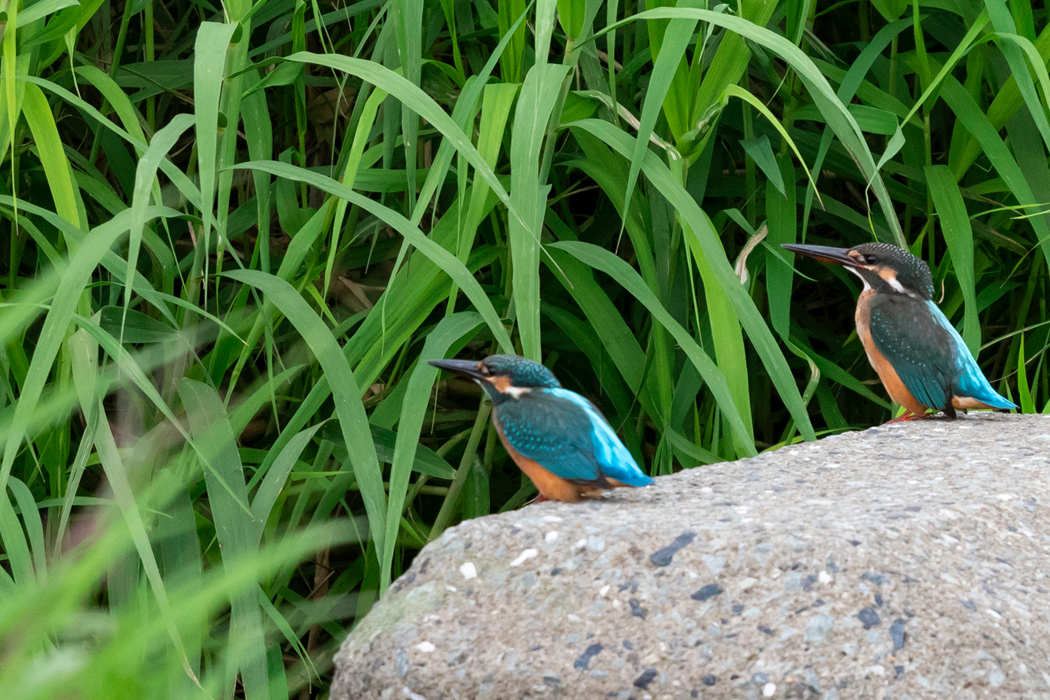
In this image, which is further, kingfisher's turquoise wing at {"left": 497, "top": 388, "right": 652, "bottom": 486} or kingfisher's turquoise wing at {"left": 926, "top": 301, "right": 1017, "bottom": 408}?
kingfisher's turquoise wing at {"left": 926, "top": 301, "right": 1017, "bottom": 408}

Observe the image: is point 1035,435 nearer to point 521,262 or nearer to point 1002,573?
point 1002,573

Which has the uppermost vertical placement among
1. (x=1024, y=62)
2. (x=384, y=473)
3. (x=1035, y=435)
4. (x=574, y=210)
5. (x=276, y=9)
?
(x=276, y=9)

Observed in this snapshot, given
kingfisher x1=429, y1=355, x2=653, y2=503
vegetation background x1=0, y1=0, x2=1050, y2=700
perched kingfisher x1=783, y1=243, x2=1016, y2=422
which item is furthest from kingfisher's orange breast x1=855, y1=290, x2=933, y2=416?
kingfisher x1=429, y1=355, x2=653, y2=503

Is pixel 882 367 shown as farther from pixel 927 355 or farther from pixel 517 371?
pixel 517 371

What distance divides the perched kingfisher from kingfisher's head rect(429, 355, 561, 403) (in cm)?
49

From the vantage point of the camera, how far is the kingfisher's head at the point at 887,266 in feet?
5.08

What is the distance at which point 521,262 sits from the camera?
4.27ft

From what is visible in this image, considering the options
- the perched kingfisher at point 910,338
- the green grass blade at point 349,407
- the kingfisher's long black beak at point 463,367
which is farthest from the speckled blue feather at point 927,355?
the green grass blade at point 349,407

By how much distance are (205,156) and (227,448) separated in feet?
1.36

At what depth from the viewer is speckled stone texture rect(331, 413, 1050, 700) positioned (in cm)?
92

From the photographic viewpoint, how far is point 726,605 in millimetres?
975

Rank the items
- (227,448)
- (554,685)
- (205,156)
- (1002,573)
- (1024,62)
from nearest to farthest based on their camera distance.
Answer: (554,685)
(1002,573)
(205,156)
(227,448)
(1024,62)

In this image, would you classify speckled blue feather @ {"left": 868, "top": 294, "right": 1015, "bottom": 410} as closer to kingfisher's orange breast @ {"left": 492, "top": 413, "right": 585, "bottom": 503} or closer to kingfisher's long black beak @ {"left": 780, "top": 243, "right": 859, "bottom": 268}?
kingfisher's long black beak @ {"left": 780, "top": 243, "right": 859, "bottom": 268}

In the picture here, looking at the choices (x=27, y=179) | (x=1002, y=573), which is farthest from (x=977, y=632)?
(x=27, y=179)
